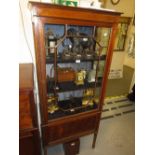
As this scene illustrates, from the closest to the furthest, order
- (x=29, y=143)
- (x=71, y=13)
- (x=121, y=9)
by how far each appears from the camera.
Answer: (x=71, y=13) < (x=29, y=143) < (x=121, y=9)

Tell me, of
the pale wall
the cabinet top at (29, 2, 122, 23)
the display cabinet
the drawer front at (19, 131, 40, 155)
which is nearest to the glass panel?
the display cabinet

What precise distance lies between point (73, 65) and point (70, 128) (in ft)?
2.24

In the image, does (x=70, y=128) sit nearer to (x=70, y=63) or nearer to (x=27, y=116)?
(x=27, y=116)

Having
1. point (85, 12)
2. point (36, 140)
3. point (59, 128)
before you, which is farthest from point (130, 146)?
point (85, 12)

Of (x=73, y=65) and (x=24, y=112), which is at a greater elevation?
(x=73, y=65)

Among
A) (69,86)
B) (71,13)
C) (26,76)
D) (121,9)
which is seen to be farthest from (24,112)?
(121,9)

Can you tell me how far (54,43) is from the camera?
123 centimetres

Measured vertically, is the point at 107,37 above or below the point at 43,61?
above

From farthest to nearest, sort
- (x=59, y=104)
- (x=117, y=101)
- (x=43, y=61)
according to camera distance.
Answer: (x=117, y=101) < (x=59, y=104) < (x=43, y=61)

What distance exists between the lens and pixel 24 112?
3.51 ft

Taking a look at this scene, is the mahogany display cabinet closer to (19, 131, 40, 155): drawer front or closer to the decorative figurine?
A: (19, 131, 40, 155): drawer front

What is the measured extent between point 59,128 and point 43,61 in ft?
2.45

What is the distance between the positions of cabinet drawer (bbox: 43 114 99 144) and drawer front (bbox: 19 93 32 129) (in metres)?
0.29
